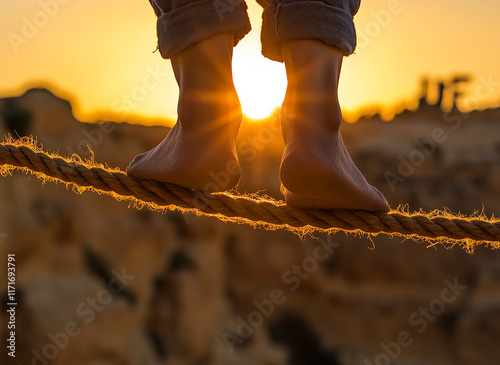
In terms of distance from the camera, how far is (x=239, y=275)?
23.9 feet

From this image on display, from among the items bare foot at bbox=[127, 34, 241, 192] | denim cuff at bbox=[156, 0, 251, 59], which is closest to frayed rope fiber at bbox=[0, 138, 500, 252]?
bare foot at bbox=[127, 34, 241, 192]

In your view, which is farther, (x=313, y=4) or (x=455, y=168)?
(x=455, y=168)

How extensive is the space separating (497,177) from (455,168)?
2.01ft

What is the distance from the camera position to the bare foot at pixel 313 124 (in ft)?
2.28

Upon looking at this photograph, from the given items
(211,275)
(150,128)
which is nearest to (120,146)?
(150,128)

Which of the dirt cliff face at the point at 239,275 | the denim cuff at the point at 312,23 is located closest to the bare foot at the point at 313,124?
the denim cuff at the point at 312,23

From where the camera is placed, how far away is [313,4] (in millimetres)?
687

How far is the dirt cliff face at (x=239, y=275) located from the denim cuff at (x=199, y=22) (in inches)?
201

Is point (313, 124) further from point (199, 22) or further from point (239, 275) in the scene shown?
point (239, 275)

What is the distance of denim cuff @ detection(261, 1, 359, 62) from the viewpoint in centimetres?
68

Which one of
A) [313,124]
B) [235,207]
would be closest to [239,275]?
[235,207]

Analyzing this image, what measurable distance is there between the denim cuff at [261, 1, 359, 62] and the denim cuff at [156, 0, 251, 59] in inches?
2.0

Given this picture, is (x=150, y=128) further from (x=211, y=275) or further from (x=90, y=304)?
(x=90, y=304)

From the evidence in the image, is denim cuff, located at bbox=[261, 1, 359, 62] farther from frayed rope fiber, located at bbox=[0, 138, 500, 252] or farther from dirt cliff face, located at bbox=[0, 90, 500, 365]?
dirt cliff face, located at bbox=[0, 90, 500, 365]
